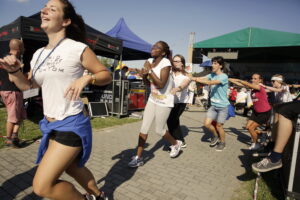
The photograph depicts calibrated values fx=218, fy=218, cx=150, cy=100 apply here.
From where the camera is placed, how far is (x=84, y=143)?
1777mm

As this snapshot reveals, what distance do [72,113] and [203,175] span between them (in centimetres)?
262

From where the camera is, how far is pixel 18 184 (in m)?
2.79

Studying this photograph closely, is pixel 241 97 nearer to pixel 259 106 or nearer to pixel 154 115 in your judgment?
pixel 259 106

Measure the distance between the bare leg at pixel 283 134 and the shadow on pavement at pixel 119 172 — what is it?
2019 millimetres

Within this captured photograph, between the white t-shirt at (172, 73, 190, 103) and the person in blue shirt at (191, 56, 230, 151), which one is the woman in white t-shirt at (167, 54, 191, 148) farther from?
the person in blue shirt at (191, 56, 230, 151)

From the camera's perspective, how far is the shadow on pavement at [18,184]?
2.57 metres

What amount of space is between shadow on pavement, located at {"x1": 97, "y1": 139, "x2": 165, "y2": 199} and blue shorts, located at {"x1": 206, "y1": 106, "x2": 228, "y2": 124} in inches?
60.0

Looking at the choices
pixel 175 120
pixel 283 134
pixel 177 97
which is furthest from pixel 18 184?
pixel 283 134

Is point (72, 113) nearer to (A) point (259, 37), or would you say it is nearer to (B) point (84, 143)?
(B) point (84, 143)

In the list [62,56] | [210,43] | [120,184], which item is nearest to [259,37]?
[210,43]

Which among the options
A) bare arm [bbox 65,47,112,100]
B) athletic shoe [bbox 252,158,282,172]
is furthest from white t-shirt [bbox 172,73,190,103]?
bare arm [bbox 65,47,112,100]

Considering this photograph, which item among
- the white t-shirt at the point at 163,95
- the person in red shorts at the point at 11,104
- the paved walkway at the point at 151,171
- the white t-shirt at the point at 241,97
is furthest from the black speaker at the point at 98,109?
the white t-shirt at the point at 241,97

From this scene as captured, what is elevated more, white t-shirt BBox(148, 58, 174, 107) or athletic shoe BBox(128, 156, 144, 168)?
white t-shirt BBox(148, 58, 174, 107)

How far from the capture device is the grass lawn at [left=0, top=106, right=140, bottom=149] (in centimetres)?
475
